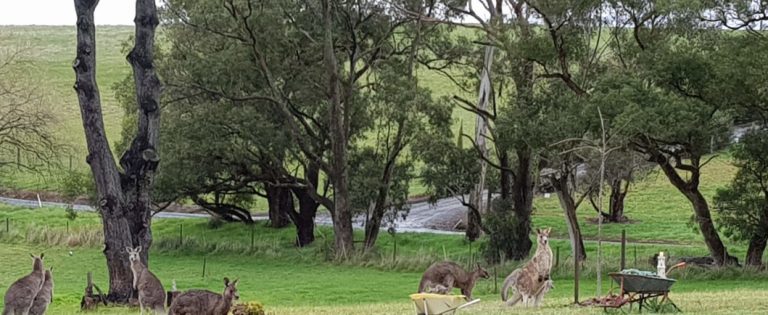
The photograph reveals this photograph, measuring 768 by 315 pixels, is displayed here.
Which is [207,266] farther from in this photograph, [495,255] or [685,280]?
[685,280]

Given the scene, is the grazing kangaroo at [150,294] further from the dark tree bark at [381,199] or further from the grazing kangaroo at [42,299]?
the dark tree bark at [381,199]

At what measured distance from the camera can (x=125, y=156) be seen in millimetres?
22562

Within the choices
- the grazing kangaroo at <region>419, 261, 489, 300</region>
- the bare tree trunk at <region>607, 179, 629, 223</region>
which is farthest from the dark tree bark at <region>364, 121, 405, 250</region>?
the grazing kangaroo at <region>419, 261, 489, 300</region>

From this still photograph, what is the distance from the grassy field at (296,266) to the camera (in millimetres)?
22438

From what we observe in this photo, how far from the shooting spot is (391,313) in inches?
624

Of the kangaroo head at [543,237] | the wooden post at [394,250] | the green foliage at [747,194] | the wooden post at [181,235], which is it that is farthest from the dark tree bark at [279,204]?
the kangaroo head at [543,237]

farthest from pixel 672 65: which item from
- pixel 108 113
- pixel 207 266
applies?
pixel 108 113

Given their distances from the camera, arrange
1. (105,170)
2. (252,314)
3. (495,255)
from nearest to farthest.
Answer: (252,314)
(105,170)
(495,255)

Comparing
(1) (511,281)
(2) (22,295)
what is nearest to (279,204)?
(1) (511,281)

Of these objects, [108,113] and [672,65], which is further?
[108,113]

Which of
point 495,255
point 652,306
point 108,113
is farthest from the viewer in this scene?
point 108,113

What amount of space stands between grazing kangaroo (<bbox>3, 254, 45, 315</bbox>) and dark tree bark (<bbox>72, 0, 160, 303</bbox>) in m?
7.30

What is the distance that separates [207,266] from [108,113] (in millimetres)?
51750

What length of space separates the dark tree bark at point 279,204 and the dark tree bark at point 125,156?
2421cm
